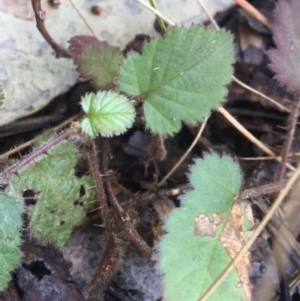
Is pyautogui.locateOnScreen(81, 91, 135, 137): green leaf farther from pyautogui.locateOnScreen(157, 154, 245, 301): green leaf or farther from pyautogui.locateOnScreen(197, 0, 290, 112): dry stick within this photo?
pyautogui.locateOnScreen(197, 0, 290, 112): dry stick

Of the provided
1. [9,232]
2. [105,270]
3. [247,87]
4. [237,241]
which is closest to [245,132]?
[247,87]

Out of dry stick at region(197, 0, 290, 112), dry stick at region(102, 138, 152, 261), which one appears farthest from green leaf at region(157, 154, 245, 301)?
dry stick at region(197, 0, 290, 112)

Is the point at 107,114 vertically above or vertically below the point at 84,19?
below

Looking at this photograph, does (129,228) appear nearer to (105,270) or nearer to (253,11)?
(105,270)

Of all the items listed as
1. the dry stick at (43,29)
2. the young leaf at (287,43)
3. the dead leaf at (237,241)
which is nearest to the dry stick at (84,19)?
the dry stick at (43,29)

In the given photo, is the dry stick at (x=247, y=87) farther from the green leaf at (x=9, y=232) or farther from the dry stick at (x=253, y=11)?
the green leaf at (x=9, y=232)

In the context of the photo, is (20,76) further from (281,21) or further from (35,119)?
(281,21)

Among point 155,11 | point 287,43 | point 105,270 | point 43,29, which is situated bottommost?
point 105,270
